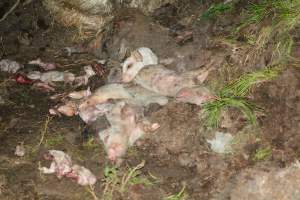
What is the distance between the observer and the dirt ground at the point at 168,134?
14.1ft

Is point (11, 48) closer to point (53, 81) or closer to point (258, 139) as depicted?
point (53, 81)

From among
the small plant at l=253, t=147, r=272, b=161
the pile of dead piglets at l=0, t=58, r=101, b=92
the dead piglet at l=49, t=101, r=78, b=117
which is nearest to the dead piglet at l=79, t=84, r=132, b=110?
the dead piglet at l=49, t=101, r=78, b=117

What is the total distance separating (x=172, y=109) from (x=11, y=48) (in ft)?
8.33

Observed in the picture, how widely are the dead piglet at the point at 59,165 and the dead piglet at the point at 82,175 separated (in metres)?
0.04

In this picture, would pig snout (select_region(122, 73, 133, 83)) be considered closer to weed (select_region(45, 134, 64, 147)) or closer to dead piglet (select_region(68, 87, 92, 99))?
dead piglet (select_region(68, 87, 92, 99))

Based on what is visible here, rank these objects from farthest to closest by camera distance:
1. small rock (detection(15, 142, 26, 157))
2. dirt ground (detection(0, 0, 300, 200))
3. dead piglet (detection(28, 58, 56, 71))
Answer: dead piglet (detection(28, 58, 56, 71)), small rock (detection(15, 142, 26, 157)), dirt ground (detection(0, 0, 300, 200))

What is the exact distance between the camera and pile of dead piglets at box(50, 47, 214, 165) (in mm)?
4734

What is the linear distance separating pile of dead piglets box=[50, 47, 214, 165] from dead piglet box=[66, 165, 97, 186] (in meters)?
0.31

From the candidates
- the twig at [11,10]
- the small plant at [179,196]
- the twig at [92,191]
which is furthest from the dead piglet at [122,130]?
the twig at [11,10]

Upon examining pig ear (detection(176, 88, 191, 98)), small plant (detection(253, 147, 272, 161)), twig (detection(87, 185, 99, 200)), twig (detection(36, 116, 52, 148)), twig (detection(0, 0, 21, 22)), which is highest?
twig (detection(0, 0, 21, 22))

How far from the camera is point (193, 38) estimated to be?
18.9 feet

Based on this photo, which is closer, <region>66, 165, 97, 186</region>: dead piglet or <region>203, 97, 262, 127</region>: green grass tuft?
<region>66, 165, 97, 186</region>: dead piglet

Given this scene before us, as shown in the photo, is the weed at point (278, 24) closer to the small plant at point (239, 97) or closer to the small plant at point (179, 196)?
the small plant at point (239, 97)

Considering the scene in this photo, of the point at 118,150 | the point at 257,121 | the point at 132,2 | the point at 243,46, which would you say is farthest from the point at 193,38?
the point at 118,150
